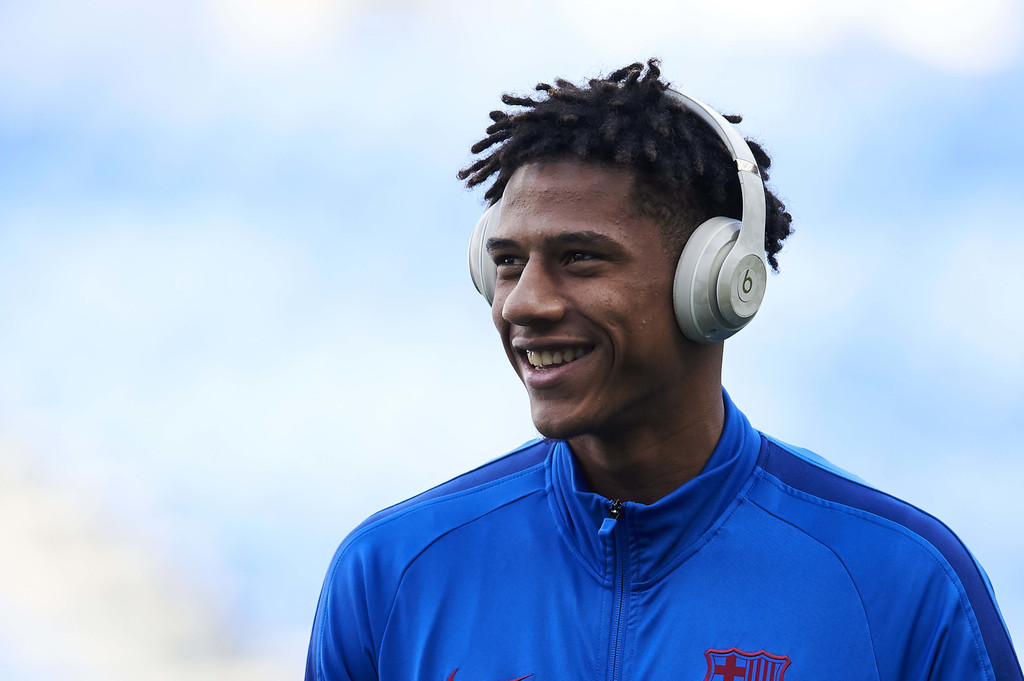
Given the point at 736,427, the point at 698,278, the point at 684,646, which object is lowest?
the point at 684,646

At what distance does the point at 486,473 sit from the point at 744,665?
1086 mm

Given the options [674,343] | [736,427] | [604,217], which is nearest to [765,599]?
[736,427]

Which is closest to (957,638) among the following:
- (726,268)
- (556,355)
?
(726,268)

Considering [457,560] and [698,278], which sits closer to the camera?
[698,278]

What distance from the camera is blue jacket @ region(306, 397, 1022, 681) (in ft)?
10.5

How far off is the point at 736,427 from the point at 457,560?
945mm

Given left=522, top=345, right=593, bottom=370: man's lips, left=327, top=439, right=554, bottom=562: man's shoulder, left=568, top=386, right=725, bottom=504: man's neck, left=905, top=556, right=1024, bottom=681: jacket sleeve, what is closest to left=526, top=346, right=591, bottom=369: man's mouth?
left=522, top=345, right=593, bottom=370: man's lips

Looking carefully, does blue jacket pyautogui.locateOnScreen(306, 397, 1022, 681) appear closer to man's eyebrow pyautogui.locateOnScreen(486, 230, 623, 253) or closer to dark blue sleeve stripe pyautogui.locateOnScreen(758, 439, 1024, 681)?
dark blue sleeve stripe pyautogui.locateOnScreen(758, 439, 1024, 681)

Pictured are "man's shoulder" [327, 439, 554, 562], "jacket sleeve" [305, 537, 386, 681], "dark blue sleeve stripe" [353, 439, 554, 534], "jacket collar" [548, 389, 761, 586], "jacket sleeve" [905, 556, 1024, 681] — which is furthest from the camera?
"dark blue sleeve stripe" [353, 439, 554, 534]

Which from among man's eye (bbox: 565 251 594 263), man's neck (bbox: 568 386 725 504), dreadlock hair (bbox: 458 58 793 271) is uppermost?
dreadlock hair (bbox: 458 58 793 271)

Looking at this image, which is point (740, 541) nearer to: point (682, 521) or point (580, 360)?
point (682, 521)

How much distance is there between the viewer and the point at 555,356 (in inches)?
132

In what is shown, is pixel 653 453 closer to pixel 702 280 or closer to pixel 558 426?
pixel 558 426

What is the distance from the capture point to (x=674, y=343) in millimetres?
3387
